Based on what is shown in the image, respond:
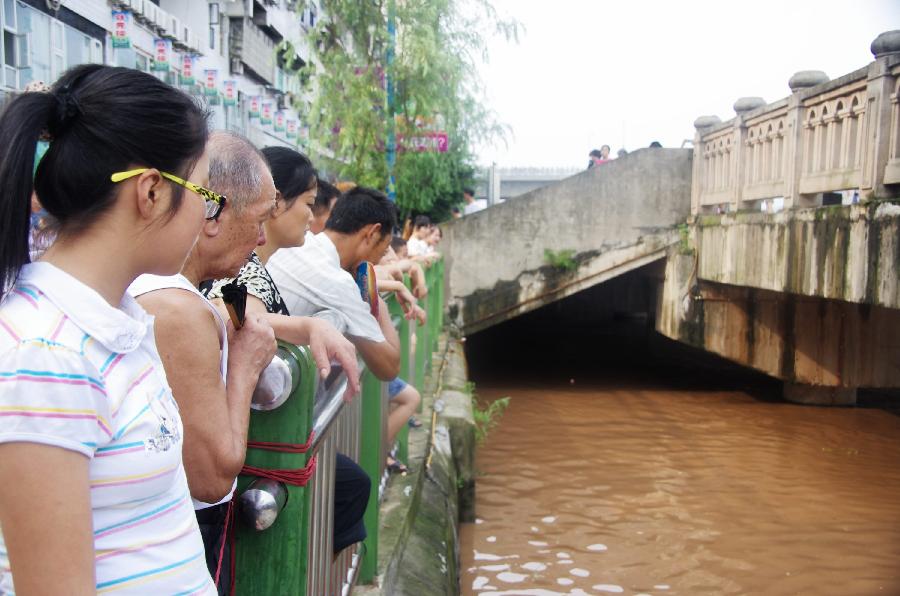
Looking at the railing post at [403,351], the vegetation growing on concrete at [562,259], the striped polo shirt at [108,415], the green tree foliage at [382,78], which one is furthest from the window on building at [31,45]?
the striped polo shirt at [108,415]

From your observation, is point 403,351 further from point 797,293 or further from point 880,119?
point 797,293

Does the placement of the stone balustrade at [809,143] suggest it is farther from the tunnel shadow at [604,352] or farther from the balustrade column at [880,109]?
the tunnel shadow at [604,352]

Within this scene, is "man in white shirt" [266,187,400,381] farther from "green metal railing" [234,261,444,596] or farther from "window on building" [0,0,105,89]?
"window on building" [0,0,105,89]

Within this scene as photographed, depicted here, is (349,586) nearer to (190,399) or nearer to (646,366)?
(190,399)

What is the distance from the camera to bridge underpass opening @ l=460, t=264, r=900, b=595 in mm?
5582

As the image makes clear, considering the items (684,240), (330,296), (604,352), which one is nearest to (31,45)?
(684,240)

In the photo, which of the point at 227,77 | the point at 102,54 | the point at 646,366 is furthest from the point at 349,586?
the point at 227,77

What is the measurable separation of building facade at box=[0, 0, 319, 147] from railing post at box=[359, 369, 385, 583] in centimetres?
459

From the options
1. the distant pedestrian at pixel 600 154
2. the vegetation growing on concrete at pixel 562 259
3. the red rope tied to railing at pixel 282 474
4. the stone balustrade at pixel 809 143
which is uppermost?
the distant pedestrian at pixel 600 154

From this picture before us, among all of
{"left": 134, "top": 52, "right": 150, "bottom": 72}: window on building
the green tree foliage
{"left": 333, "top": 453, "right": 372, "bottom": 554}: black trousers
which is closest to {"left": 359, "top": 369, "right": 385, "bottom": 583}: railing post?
{"left": 333, "top": 453, "right": 372, "bottom": 554}: black trousers

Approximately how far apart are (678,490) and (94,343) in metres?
6.79

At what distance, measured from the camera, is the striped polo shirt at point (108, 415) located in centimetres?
109

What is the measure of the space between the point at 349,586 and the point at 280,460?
1.27m

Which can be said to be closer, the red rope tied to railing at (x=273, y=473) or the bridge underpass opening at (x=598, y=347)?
the red rope tied to railing at (x=273, y=473)
